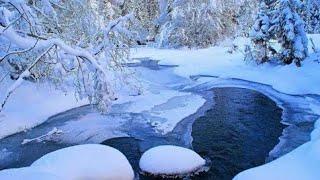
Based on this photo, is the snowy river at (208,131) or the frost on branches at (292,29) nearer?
the snowy river at (208,131)

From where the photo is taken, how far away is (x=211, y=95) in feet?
61.9

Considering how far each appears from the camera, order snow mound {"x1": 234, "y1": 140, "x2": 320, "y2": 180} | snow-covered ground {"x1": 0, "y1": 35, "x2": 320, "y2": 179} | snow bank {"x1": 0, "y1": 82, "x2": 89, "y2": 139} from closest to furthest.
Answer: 1. snow mound {"x1": 234, "y1": 140, "x2": 320, "y2": 180}
2. snow-covered ground {"x1": 0, "y1": 35, "x2": 320, "y2": 179}
3. snow bank {"x1": 0, "y1": 82, "x2": 89, "y2": 139}

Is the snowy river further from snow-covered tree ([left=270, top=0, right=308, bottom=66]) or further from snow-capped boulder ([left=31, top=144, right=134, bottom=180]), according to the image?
snow-covered tree ([left=270, top=0, right=308, bottom=66])

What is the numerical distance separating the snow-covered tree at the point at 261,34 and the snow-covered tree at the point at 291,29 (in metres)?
0.58

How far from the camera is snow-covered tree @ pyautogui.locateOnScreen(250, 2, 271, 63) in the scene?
73.4 feet

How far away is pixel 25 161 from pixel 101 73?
2.89 m

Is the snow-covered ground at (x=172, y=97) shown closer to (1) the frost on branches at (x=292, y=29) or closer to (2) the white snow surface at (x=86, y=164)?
(1) the frost on branches at (x=292, y=29)

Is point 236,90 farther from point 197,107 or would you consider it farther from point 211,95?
point 197,107

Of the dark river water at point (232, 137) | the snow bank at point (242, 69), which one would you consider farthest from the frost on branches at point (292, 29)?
the dark river water at point (232, 137)

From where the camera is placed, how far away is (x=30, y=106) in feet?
52.4

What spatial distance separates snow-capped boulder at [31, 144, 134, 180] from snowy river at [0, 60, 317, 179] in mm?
844

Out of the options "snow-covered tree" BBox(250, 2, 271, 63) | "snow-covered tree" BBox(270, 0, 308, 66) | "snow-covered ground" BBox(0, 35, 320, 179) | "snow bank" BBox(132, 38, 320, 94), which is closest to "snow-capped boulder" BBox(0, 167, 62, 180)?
"snow-covered ground" BBox(0, 35, 320, 179)

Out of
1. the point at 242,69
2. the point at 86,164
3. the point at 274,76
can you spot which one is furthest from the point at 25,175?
the point at 242,69

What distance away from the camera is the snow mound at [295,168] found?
773 centimetres
